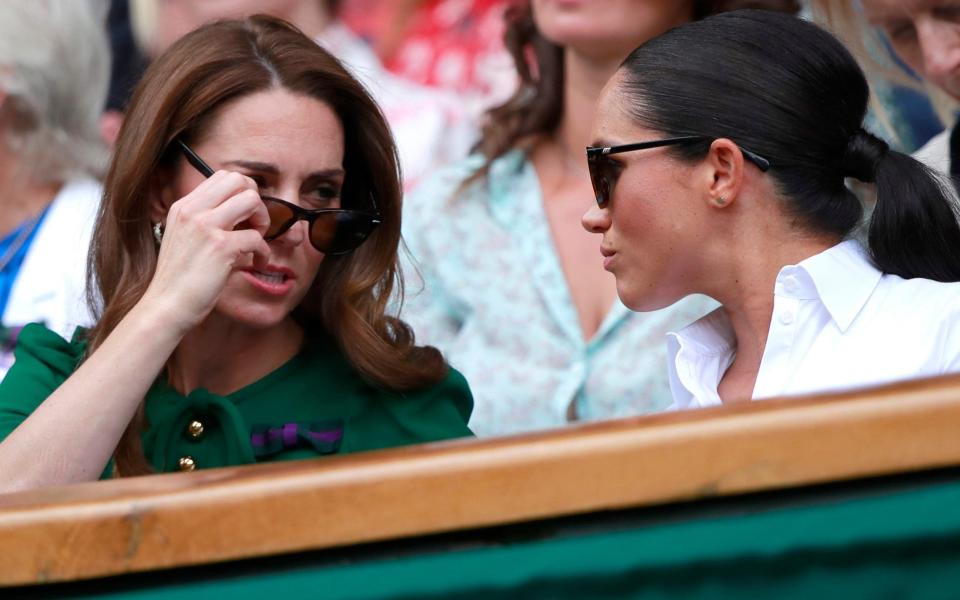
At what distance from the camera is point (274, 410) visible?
2613 mm

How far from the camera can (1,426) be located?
244 centimetres

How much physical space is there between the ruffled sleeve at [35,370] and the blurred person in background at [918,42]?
1595 mm

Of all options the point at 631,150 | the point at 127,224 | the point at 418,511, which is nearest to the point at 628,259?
the point at 631,150

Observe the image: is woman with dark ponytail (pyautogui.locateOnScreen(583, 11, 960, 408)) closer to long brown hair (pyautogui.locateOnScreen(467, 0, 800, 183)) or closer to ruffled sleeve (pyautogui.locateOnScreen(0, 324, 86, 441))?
ruffled sleeve (pyautogui.locateOnScreen(0, 324, 86, 441))

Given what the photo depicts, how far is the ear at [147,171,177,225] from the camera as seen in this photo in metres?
2.61

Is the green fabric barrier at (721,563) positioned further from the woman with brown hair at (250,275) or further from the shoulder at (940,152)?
the shoulder at (940,152)

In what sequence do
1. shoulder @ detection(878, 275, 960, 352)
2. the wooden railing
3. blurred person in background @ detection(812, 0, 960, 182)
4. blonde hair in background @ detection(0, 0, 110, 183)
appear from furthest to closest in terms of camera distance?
blonde hair in background @ detection(0, 0, 110, 183)
blurred person in background @ detection(812, 0, 960, 182)
shoulder @ detection(878, 275, 960, 352)
the wooden railing

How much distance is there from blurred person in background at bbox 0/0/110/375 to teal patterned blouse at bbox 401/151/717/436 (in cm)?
91

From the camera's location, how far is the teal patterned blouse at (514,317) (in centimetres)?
321

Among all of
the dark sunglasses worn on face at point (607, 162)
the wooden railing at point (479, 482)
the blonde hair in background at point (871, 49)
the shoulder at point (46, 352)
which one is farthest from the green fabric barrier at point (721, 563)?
the blonde hair in background at point (871, 49)

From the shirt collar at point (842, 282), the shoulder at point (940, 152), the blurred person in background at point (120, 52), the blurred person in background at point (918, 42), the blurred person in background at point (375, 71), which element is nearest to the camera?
the shirt collar at point (842, 282)

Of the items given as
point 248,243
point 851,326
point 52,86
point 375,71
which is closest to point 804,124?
point 851,326

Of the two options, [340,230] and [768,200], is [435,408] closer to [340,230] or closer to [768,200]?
[340,230]

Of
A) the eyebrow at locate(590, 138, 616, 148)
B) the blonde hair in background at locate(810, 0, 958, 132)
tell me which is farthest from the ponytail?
the blonde hair in background at locate(810, 0, 958, 132)
